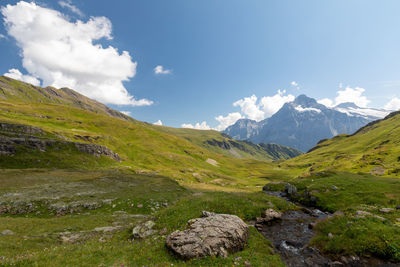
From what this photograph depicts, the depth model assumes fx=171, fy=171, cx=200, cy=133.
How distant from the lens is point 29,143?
81312 mm

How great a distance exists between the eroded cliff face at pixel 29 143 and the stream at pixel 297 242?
102 metres

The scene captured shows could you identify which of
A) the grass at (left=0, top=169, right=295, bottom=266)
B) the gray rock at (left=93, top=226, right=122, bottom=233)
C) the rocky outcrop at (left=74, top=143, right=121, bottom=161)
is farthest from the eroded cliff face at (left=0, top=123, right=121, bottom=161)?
the gray rock at (left=93, top=226, right=122, bottom=233)

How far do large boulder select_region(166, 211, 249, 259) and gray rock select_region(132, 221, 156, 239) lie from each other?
4.77 metres

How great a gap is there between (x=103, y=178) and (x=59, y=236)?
3709 cm

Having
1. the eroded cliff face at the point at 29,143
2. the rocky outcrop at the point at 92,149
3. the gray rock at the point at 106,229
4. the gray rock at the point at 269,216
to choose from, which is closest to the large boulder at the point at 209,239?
the gray rock at the point at 269,216

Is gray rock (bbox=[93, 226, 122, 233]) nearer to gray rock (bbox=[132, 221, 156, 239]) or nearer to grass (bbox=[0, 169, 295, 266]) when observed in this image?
grass (bbox=[0, 169, 295, 266])

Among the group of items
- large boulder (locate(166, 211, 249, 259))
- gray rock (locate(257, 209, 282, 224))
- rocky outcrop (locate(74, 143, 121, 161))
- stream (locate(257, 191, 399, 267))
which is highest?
rocky outcrop (locate(74, 143, 121, 161))

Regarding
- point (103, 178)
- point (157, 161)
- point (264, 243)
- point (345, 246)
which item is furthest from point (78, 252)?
point (157, 161)

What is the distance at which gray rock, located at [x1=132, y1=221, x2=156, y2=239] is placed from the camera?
19.9m

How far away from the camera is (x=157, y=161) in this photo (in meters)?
144

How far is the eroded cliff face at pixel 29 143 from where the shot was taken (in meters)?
74.2

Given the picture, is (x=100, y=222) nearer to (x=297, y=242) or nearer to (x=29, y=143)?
(x=297, y=242)

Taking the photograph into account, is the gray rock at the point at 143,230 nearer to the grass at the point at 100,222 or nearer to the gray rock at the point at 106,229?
the grass at the point at 100,222

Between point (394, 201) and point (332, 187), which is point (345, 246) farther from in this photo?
point (332, 187)
